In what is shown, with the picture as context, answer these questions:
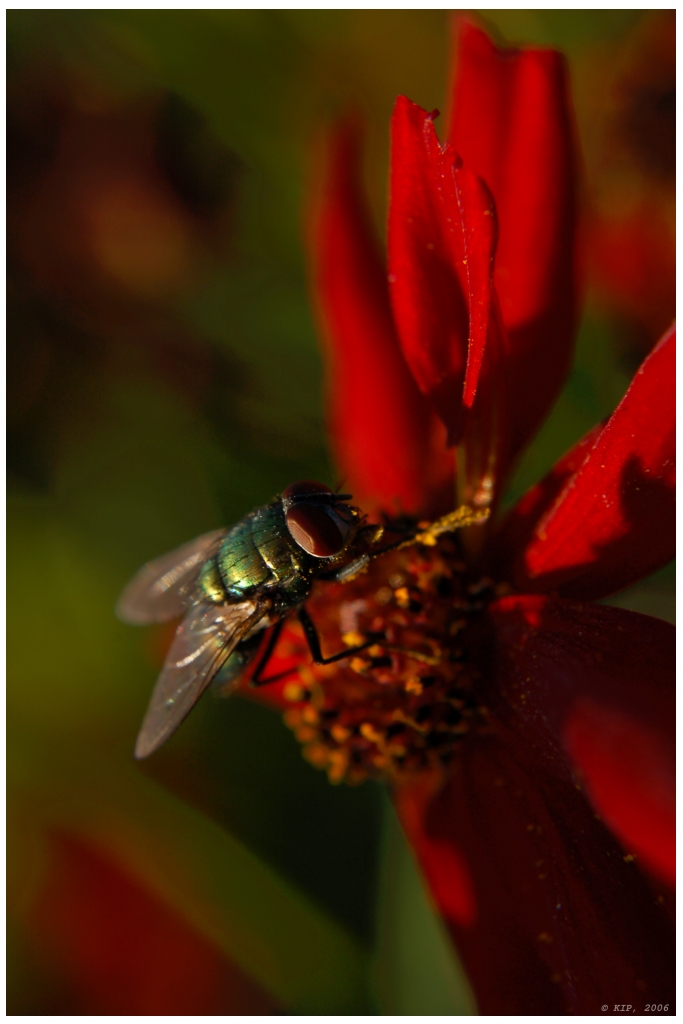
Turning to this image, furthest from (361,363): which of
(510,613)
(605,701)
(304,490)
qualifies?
(605,701)

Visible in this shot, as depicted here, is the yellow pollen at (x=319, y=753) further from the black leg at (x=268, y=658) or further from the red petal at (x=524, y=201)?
the red petal at (x=524, y=201)

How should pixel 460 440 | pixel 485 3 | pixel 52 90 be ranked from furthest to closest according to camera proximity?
pixel 52 90, pixel 485 3, pixel 460 440

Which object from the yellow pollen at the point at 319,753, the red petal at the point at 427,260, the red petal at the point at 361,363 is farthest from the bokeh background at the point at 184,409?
the red petal at the point at 427,260

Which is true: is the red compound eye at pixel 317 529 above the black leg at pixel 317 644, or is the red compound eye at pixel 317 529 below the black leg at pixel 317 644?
above

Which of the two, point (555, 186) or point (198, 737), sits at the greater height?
point (555, 186)

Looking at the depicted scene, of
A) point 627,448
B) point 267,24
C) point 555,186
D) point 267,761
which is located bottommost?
point 267,761

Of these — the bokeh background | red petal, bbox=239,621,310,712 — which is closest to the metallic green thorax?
red petal, bbox=239,621,310,712

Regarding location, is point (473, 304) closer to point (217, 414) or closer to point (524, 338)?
point (524, 338)

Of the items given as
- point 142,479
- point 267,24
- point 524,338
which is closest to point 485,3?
point 267,24
